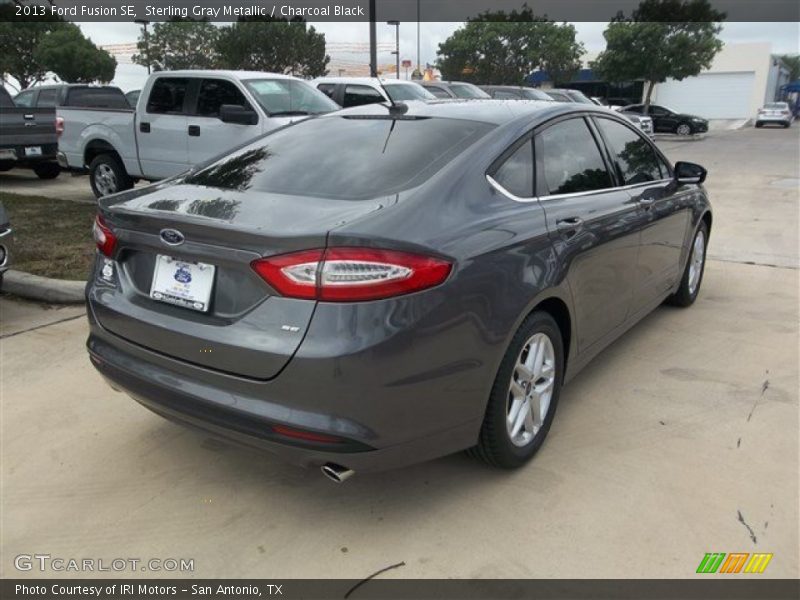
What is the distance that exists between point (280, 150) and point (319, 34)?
44008mm

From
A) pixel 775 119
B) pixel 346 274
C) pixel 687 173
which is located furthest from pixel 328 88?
pixel 775 119

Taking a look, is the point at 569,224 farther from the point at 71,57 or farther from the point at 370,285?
the point at 71,57

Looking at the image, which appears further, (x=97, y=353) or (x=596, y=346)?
(x=596, y=346)

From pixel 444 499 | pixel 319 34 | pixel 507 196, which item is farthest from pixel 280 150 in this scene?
pixel 319 34

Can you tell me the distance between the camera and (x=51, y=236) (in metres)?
7.21

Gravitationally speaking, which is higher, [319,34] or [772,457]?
[319,34]

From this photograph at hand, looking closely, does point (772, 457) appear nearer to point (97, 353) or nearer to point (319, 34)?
point (97, 353)

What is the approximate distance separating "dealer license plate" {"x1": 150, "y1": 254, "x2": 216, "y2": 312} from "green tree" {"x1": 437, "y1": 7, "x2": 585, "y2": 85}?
46.4 m

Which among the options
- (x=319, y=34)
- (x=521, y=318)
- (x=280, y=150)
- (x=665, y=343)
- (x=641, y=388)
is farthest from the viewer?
(x=319, y=34)

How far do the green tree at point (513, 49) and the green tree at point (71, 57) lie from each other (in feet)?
80.2

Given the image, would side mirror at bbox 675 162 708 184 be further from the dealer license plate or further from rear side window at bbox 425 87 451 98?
rear side window at bbox 425 87 451 98

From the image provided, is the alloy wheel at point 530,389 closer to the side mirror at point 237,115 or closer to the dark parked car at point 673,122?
the side mirror at point 237,115
